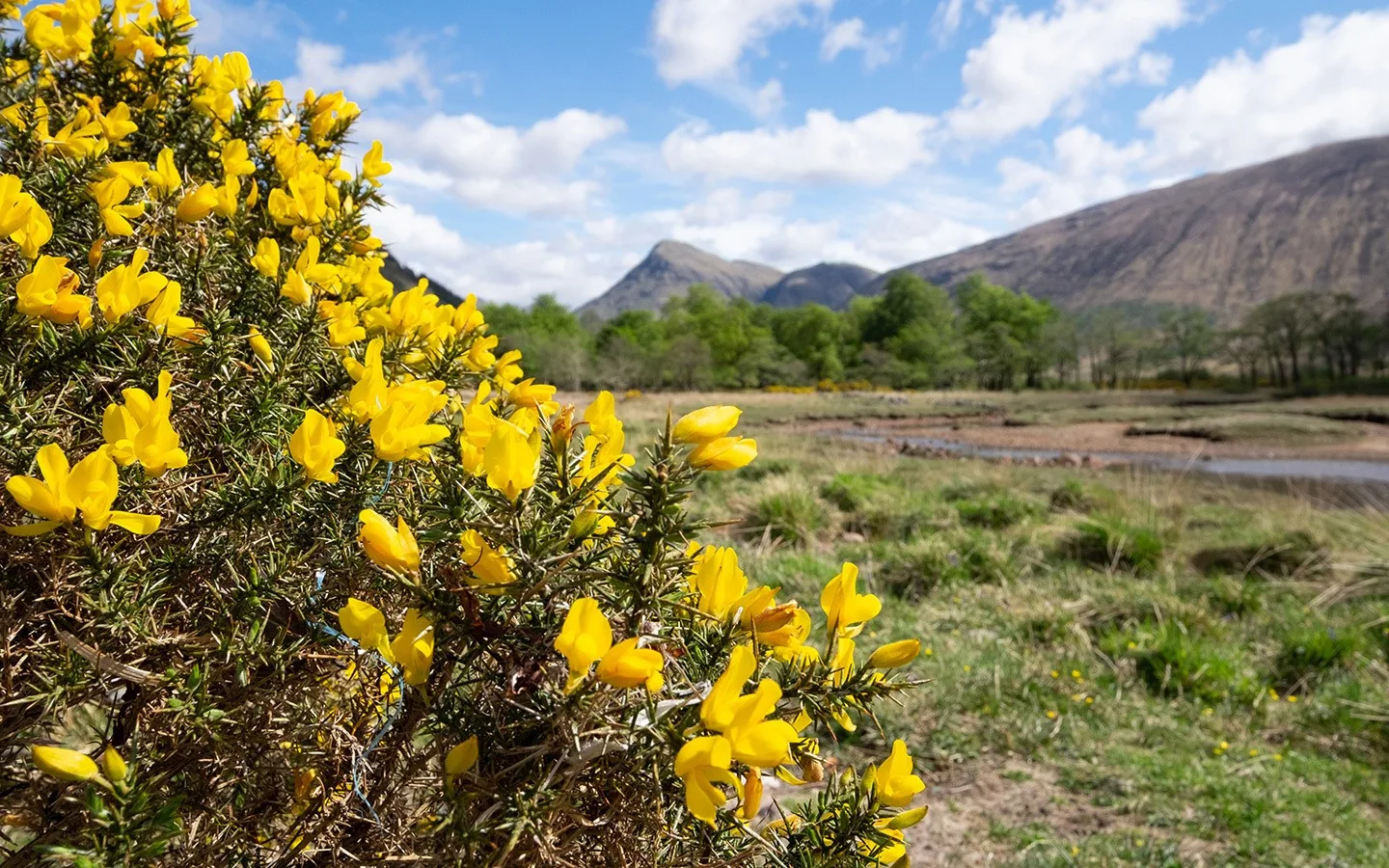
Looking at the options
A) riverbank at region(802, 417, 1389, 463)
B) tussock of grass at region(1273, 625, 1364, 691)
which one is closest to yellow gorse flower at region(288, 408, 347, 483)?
tussock of grass at region(1273, 625, 1364, 691)

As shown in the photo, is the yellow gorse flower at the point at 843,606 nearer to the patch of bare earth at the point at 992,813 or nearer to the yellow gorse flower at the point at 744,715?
the yellow gorse flower at the point at 744,715

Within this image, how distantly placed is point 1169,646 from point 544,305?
65.2 metres

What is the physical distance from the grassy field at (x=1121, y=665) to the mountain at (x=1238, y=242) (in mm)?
117301

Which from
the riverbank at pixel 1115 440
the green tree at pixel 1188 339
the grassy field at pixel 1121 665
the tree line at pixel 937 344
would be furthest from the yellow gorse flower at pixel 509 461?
the green tree at pixel 1188 339

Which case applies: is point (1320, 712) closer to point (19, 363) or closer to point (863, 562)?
point (863, 562)

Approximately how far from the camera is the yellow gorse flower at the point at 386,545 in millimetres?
673

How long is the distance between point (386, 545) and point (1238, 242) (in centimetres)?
17764

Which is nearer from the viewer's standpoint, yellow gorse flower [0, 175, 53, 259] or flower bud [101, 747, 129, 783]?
flower bud [101, 747, 129, 783]

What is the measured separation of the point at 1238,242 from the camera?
462 ft

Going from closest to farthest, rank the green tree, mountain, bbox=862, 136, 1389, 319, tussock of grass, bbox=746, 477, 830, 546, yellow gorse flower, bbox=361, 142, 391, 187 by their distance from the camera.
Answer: yellow gorse flower, bbox=361, 142, 391, 187
tussock of grass, bbox=746, 477, 830, 546
the green tree
mountain, bbox=862, 136, 1389, 319

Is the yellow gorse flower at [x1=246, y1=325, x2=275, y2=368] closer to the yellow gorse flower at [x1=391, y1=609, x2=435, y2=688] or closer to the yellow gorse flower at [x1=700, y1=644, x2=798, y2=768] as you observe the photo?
the yellow gorse flower at [x1=391, y1=609, x2=435, y2=688]

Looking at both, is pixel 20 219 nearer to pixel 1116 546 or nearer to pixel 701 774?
pixel 701 774

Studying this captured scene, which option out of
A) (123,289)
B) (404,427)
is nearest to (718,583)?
(404,427)

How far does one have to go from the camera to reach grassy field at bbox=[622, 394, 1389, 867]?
3016 mm
